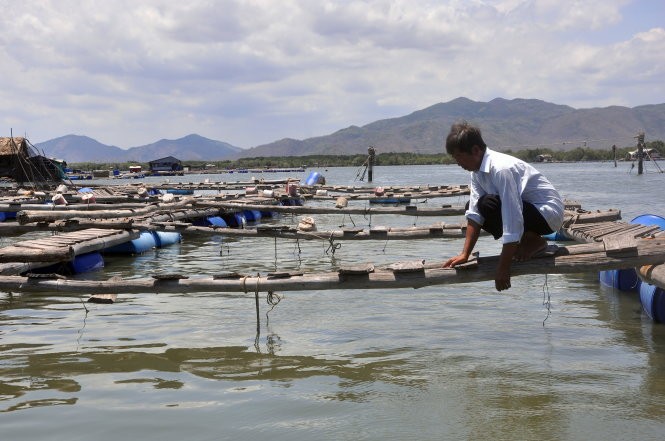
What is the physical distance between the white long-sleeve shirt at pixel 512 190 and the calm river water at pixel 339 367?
1628 mm

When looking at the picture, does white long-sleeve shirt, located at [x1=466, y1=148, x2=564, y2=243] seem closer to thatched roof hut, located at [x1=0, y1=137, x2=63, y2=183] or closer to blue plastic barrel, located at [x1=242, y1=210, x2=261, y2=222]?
blue plastic barrel, located at [x1=242, y1=210, x2=261, y2=222]

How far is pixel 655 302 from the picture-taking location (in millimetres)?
8125

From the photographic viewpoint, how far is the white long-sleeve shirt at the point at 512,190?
5336 millimetres

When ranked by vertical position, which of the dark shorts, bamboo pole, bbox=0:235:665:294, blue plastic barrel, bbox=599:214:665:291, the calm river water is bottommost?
the calm river water

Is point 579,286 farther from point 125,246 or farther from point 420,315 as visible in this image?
point 125,246

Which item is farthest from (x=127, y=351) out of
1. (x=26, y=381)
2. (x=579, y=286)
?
(x=579, y=286)

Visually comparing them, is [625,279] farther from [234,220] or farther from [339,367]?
[234,220]

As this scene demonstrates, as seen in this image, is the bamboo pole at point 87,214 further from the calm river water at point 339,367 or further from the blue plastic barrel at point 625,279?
the blue plastic barrel at point 625,279

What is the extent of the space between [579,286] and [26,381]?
8955 mm

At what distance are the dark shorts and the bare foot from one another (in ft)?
0.43

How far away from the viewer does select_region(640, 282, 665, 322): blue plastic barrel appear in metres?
8.06

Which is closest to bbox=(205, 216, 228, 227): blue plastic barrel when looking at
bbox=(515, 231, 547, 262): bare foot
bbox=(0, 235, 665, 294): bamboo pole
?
bbox=(0, 235, 665, 294): bamboo pole

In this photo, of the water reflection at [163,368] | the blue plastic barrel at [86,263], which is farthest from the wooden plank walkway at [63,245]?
the water reflection at [163,368]

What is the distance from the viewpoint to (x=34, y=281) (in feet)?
24.6
